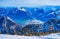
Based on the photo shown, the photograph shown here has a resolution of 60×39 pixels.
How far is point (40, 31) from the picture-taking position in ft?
3.72

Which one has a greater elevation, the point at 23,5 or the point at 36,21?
the point at 23,5

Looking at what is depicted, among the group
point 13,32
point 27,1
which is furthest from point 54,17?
point 13,32

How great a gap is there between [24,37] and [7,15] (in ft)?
0.79

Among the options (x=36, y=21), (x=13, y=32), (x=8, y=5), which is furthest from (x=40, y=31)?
(x=8, y=5)

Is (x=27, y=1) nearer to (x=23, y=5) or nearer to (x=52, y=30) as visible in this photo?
(x=23, y=5)

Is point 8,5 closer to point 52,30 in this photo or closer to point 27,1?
point 27,1

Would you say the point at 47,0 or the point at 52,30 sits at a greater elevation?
the point at 47,0

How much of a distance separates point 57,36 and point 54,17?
16 centimetres

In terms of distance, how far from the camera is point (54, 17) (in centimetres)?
113

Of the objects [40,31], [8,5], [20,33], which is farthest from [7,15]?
[40,31]

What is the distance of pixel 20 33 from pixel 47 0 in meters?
0.36

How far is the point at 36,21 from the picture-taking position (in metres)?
1.14

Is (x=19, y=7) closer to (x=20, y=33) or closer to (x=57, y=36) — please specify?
(x=20, y=33)

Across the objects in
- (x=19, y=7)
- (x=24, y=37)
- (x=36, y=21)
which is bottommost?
(x=24, y=37)
